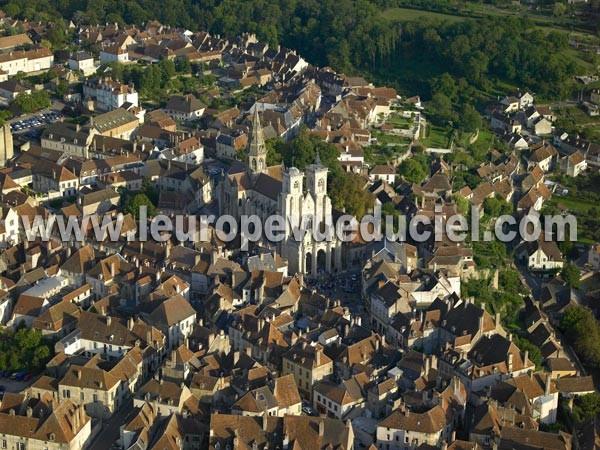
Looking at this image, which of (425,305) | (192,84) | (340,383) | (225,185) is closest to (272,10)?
(192,84)

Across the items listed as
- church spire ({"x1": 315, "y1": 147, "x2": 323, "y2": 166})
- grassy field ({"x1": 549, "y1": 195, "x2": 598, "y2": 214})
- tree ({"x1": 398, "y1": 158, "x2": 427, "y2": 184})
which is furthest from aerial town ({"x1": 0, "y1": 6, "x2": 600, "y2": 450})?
church spire ({"x1": 315, "y1": 147, "x2": 323, "y2": 166})

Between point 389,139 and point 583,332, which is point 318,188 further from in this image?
point 389,139

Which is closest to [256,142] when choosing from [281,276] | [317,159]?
[317,159]

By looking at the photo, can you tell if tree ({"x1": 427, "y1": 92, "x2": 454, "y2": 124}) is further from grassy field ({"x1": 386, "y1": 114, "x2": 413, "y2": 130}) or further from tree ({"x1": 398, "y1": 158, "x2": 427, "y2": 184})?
tree ({"x1": 398, "y1": 158, "x2": 427, "y2": 184})

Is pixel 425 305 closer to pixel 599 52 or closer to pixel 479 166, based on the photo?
pixel 479 166

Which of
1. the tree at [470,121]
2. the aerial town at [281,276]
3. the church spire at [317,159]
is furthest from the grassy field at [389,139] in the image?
the church spire at [317,159]

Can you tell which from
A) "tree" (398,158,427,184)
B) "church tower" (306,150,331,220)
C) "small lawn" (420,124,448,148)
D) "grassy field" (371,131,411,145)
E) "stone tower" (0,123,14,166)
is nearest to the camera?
"church tower" (306,150,331,220)

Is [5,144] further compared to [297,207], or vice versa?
[5,144]
